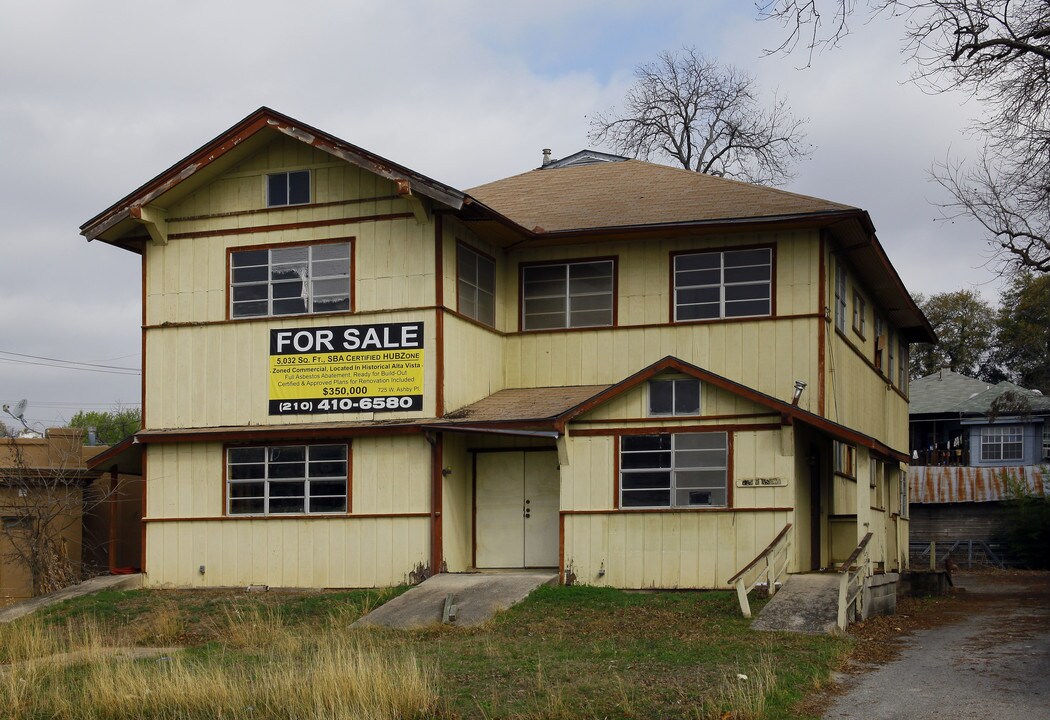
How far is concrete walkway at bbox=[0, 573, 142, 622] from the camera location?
74.1 feet

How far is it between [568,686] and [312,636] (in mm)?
5737

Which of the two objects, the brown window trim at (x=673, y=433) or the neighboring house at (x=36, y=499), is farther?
the neighboring house at (x=36, y=499)

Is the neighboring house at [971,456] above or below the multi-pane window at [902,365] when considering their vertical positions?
below

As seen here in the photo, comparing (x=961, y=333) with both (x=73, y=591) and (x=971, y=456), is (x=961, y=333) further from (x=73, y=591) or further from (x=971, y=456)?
(x=73, y=591)

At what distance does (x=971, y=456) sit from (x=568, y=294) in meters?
30.7

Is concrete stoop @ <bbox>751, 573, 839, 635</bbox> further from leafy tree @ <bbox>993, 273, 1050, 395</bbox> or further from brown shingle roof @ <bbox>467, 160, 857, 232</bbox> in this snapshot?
leafy tree @ <bbox>993, 273, 1050, 395</bbox>

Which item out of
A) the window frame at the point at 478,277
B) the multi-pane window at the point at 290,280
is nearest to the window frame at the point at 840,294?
the window frame at the point at 478,277

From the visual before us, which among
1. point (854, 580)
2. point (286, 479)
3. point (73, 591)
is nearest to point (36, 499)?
point (73, 591)

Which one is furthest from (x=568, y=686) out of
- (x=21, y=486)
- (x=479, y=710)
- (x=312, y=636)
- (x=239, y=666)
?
(x=21, y=486)

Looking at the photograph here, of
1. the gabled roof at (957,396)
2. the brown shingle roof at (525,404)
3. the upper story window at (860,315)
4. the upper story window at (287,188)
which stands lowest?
the brown shingle roof at (525,404)

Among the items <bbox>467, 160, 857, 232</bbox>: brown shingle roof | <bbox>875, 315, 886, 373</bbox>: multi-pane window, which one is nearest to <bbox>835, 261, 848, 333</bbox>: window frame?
<bbox>467, 160, 857, 232</bbox>: brown shingle roof

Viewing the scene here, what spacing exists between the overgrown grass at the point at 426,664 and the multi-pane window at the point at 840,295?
6882mm

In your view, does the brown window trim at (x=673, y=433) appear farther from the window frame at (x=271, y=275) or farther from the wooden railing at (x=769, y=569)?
the window frame at (x=271, y=275)

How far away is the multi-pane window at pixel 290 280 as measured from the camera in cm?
2342
